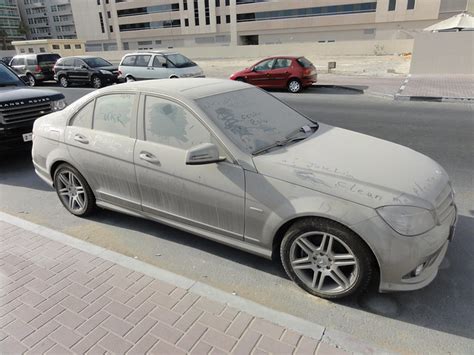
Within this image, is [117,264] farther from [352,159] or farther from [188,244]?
[352,159]

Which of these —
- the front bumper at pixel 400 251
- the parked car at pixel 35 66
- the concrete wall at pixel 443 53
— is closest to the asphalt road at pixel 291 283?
the front bumper at pixel 400 251

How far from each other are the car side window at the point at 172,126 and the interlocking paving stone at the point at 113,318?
124cm

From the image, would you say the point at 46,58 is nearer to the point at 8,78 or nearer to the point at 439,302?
the point at 8,78

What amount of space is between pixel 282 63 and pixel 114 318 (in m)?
14.1

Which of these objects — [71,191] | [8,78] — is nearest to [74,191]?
[71,191]

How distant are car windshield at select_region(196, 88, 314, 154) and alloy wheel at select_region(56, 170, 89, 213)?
1967mm

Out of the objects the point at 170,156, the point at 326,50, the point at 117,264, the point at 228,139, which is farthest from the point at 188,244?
the point at 326,50

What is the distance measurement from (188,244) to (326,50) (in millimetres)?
38784

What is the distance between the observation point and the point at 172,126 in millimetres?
3213

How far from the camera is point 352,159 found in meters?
2.87

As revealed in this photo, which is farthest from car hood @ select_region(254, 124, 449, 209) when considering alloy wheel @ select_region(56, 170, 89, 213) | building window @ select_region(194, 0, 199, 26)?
building window @ select_region(194, 0, 199, 26)

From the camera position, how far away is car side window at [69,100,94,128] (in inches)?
151

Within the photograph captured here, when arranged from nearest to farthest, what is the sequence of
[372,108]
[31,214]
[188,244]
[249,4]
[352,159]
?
1. [352,159]
2. [188,244]
3. [31,214]
4. [372,108]
5. [249,4]

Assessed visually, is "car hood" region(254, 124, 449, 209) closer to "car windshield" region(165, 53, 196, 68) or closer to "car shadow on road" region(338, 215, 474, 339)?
"car shadow on road" region(338, 215, 474, 339)
